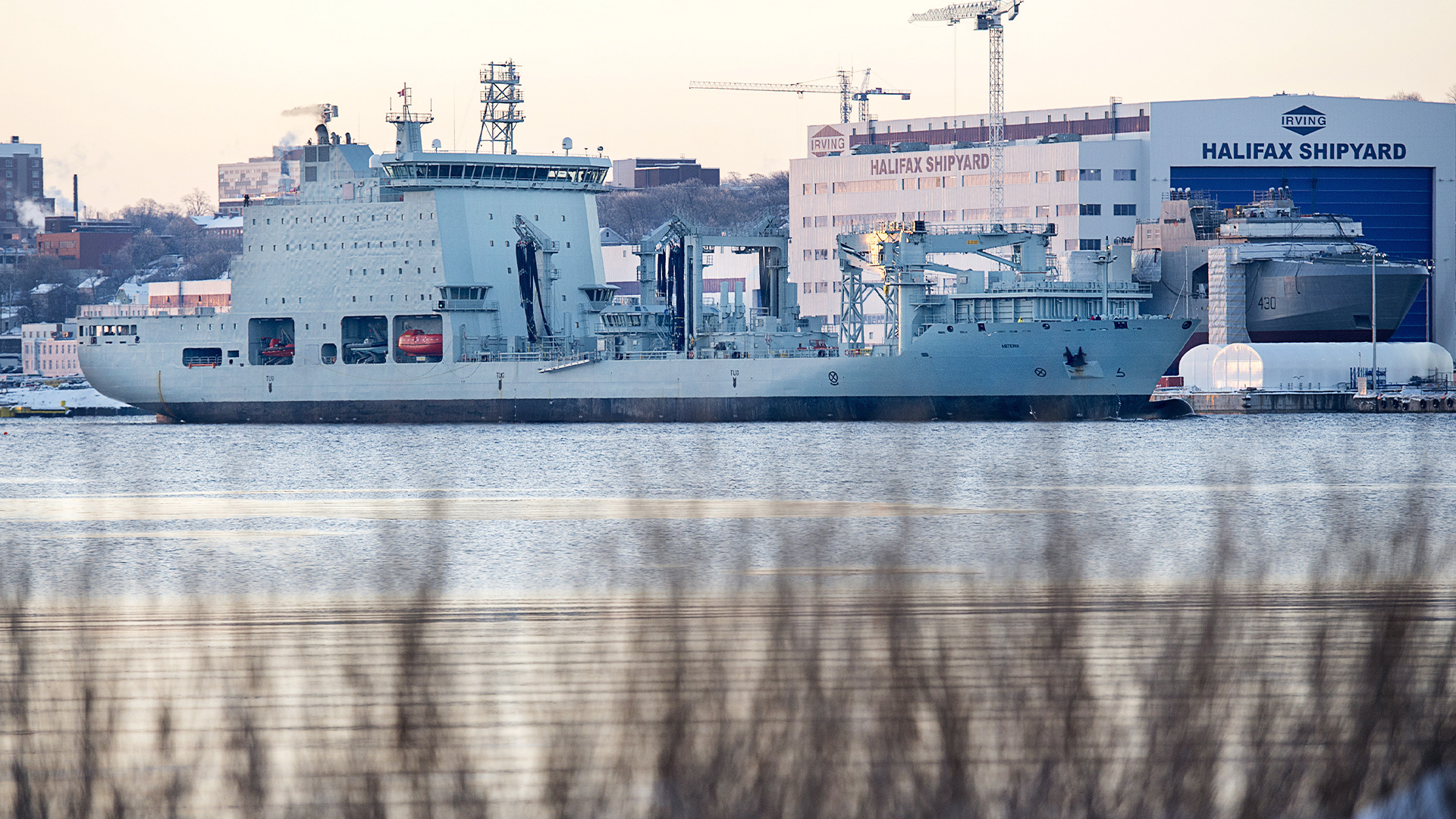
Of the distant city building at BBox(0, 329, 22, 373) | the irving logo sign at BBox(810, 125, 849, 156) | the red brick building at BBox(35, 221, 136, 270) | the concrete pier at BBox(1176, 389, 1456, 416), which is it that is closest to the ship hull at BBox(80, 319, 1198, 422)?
the concrete pier at BBox(1176, 389, 1456, 416)

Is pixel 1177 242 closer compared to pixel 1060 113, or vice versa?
pixel 1177 242

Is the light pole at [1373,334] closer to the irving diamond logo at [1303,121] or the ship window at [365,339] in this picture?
the irving diamond logo at [1303,121]

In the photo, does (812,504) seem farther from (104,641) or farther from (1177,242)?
(1177,242)

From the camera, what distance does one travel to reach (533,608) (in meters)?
16.5

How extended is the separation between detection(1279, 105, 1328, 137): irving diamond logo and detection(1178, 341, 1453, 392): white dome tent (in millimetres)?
20183

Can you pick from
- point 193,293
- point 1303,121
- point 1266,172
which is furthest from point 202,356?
point 1303,121

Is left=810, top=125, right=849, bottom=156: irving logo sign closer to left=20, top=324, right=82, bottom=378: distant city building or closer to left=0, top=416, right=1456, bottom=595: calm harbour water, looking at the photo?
left=20, top=324, right=82, bottom=378: distant city building

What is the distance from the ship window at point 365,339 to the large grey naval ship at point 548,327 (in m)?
0.08

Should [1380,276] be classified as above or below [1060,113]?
below

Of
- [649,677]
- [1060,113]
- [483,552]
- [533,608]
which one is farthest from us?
[1060,113]

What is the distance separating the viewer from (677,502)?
33.2 meters

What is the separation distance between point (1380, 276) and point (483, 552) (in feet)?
215

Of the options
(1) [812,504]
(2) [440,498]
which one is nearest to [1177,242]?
(1) [812,504]

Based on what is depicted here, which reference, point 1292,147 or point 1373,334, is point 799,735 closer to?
point 1373,334
